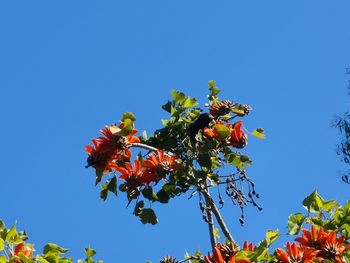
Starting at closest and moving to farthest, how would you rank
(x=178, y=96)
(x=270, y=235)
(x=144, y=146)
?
1. (x=270, y=235)
2. (x=144, y=146)
3. (x=178, y=96)

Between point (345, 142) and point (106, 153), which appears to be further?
point (345, 142)

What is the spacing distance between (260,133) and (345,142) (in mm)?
18003

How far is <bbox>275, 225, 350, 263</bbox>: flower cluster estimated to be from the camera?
248 centimetres

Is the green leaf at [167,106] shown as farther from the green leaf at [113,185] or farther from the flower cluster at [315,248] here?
the flower cluster at [315,248]

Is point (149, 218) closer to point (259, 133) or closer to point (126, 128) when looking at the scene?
point (126, 128)

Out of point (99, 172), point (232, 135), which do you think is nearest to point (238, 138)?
point (232, 135)

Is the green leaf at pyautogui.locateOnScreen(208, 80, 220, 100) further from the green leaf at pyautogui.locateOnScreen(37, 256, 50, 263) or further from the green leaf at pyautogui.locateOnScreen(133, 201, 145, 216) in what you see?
the green leaf at pyautogui.locateOnScreen(37, 256, 50, 263)

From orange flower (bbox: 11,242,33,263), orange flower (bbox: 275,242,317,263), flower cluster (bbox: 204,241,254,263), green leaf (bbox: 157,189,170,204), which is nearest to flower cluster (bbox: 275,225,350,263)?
orange flower (bbox: 275,242,317,263)

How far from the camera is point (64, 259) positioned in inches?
108

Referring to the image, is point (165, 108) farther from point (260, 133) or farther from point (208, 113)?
point (260, 133)

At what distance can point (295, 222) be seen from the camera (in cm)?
288

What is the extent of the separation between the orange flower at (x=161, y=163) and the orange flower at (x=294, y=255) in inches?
22.6

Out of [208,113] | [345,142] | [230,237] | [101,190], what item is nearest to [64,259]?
[101,190]

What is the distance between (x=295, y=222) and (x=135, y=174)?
0.59 metres
